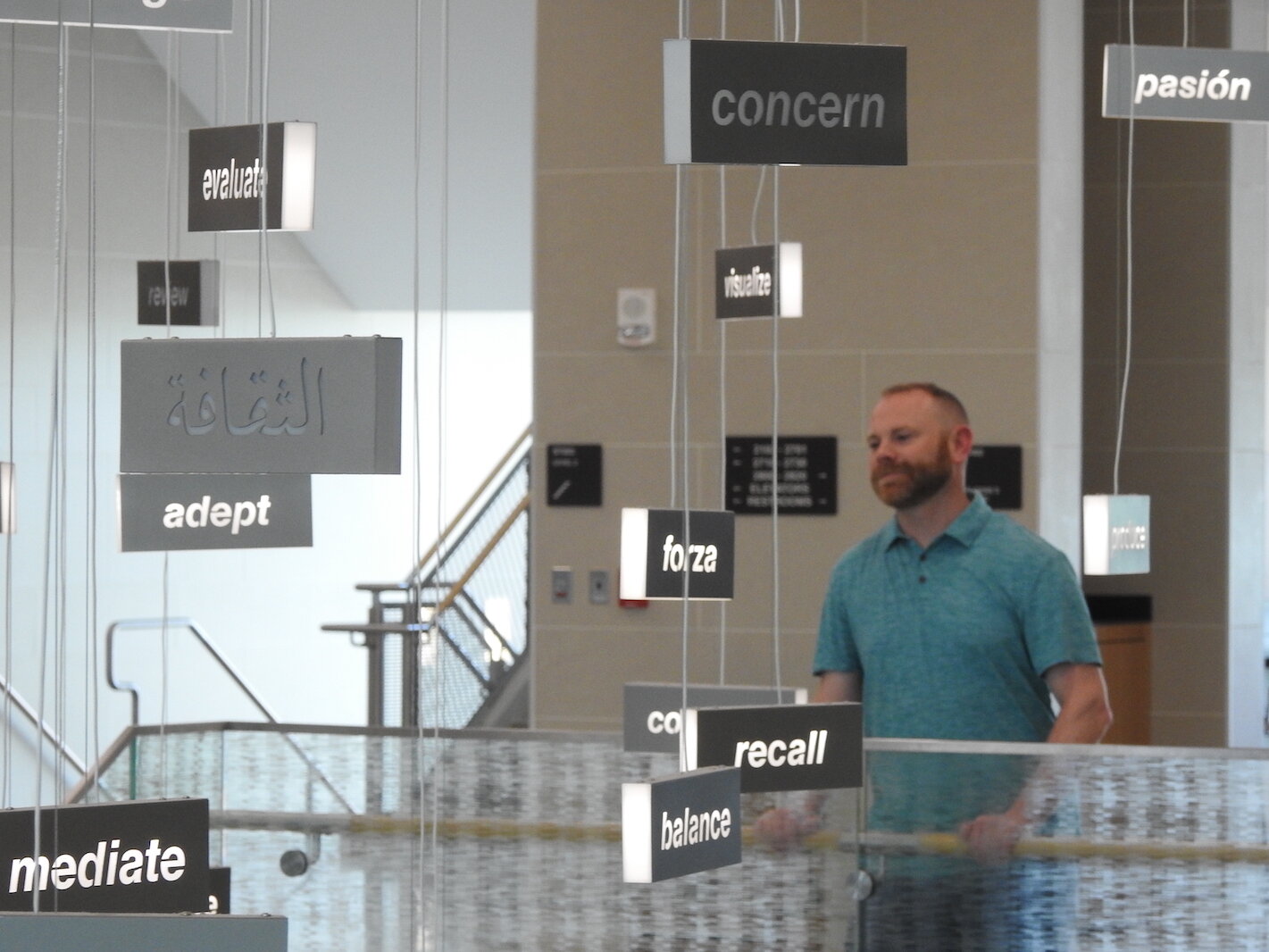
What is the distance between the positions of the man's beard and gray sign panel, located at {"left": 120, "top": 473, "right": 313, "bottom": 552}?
1.15m

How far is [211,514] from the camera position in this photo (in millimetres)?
3443

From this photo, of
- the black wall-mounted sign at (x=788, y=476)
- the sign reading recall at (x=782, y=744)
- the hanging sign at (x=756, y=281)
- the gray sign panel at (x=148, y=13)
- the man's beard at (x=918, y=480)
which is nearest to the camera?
the sign reading recall at (x=782, y=744)

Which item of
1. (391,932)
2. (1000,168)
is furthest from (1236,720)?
(391,932)

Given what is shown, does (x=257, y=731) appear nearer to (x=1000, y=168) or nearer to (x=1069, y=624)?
(x=1069, y=624)

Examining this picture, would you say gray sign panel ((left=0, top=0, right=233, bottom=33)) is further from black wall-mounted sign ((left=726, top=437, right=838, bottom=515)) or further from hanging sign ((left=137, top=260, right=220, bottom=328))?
black wall-mounted sign ((left=726, top=437, right=838, bottom=515))

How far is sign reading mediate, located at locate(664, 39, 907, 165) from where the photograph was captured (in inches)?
89.0

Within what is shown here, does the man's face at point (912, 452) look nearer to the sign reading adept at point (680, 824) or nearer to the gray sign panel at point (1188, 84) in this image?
the gray sign panel at point (1188, 84)

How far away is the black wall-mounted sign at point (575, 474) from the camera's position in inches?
229

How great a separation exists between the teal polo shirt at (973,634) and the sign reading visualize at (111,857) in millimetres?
1562

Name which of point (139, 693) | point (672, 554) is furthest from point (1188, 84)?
point (139, 693)

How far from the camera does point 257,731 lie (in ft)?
11.8

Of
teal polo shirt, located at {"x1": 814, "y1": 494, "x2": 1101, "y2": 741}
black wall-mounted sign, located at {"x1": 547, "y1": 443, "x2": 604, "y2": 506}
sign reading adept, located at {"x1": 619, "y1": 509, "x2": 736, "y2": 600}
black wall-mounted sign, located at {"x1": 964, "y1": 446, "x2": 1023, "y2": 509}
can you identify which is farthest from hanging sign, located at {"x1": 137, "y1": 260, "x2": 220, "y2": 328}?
teal polo shirt, located at {"x1": 814, "y1": 494, "x2": 1101, "y2": 741}

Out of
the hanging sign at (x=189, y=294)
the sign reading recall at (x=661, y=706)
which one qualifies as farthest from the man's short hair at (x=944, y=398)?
the hanging sign at (x=189, y=294)

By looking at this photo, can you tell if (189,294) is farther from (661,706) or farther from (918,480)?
(918,480)
